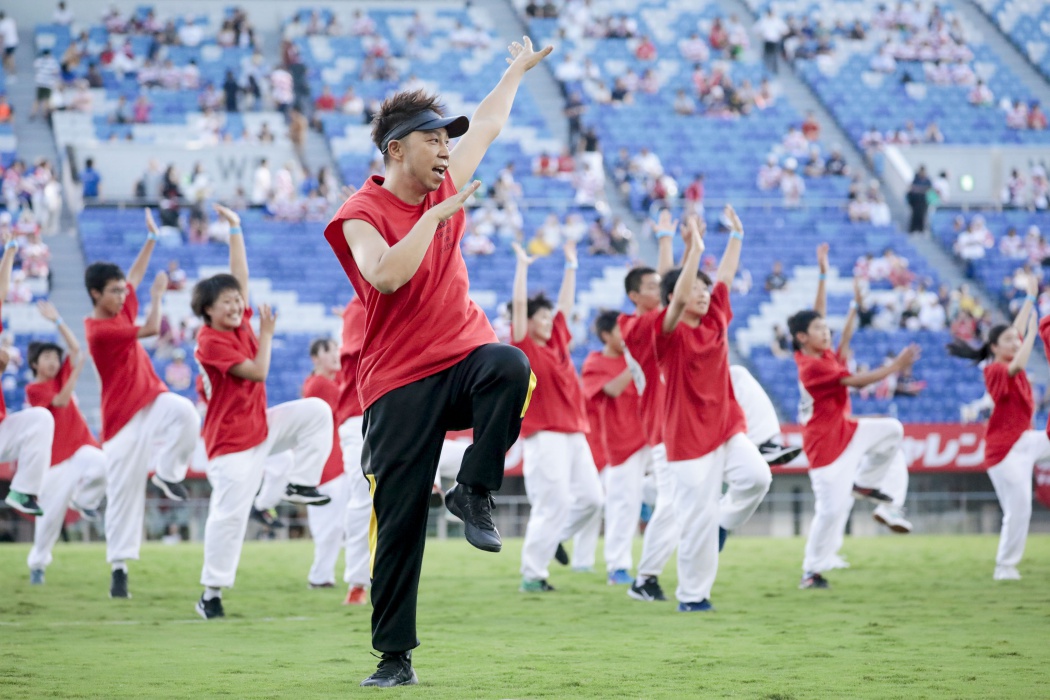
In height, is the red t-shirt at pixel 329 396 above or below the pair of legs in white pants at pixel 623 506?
above

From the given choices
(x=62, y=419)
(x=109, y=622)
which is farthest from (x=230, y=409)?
(x=62, y=419)

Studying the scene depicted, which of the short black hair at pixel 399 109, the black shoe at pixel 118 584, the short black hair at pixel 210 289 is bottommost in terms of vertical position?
the black shoe at pixel 118 584

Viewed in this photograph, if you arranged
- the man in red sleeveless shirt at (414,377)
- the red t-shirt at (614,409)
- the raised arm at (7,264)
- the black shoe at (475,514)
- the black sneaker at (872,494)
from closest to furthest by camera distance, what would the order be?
the black shoe at (475,514) → the man in red sleeveless shirt at (414,377) → the raised arm at (7,264) → the black sneaker at (872,494) → the red t-shirt at (614,409)

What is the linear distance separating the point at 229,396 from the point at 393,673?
3.82 metres

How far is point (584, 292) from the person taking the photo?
2492 centimetres

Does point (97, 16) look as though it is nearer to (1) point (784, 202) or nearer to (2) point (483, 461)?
(1) point (784, 202)

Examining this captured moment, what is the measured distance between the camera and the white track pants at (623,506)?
1191 cm

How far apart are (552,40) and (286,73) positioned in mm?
6935

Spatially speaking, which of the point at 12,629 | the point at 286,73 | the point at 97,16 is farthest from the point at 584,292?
the point at 12,629

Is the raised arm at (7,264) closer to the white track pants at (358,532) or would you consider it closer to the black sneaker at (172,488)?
the black sneaker at (172,488)

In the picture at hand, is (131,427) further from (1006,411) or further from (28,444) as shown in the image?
(1006,411)

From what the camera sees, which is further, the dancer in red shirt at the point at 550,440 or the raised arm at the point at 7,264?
the dancer in red shirt at the point at 550,440

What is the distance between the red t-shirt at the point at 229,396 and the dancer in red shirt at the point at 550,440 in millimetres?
2422

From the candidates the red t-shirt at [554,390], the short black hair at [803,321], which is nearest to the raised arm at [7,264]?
the red t-shirt at [554,390]
